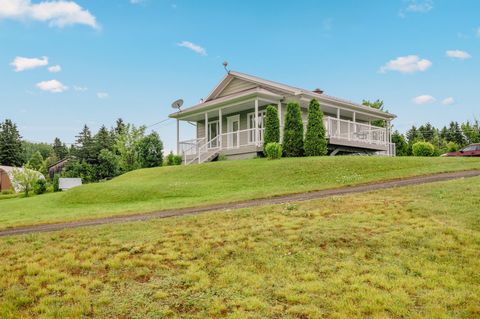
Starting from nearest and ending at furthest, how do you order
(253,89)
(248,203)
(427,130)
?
(248,203) → (253,89) → (427,130)

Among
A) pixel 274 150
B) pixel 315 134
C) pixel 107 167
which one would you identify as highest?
pixel 315 134

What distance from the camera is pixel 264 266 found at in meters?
6.20

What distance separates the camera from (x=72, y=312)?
16.5 ft

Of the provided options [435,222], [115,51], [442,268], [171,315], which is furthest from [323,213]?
[115,51]

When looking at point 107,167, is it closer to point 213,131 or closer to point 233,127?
point 213,131

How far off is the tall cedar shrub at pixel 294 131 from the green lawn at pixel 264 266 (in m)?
11.2

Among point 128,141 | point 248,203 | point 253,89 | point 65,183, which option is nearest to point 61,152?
point 128,141

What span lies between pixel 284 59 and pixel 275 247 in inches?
722

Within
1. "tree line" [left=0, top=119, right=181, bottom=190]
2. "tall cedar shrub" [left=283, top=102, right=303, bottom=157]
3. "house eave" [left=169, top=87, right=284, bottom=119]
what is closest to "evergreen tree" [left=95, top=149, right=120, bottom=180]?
"tree line" [left=0, top=119, right=181, bottom=190]

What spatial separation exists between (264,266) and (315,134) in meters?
14.6

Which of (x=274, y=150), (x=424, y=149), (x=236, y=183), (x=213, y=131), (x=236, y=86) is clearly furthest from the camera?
(x=213, y=131)

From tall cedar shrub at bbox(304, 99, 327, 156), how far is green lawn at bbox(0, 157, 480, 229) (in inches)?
82.5

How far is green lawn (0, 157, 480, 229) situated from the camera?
1384cm

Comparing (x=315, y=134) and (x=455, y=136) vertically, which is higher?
(x=455, y=136)
